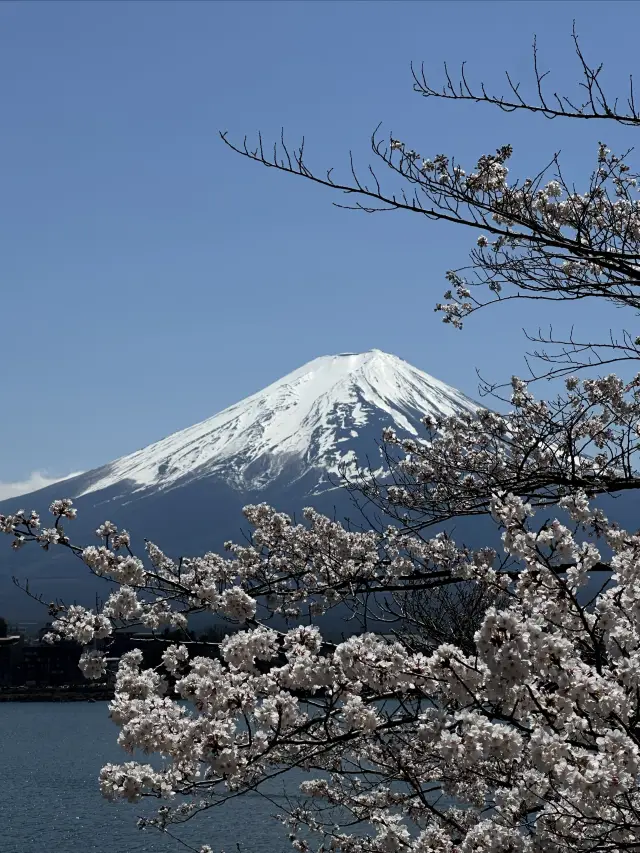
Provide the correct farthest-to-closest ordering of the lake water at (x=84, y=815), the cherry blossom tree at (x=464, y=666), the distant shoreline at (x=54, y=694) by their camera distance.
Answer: the distant shoreline at (x=54, y=694)
the lake water at (x=84, y=815)
the cherry blossom tree at (x=464, y=666)

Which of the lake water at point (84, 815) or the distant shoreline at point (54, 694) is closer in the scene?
the lake water at point (84, 815)

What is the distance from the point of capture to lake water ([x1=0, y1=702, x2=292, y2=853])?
27.7 meters

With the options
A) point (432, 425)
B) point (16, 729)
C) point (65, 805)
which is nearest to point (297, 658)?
point (432, 425)

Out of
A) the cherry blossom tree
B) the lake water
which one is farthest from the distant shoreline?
the cherry blossom tree

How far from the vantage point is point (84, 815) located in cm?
3453

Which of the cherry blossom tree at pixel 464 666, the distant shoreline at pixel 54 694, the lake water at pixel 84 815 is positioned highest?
the cherry blossom tree at pixel 464 666

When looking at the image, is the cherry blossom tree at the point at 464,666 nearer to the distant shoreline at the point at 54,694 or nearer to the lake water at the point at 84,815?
the lake water at the point at 84,815

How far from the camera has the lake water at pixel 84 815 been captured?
90.7ft

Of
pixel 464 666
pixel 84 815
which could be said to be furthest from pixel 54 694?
pixel 464 666

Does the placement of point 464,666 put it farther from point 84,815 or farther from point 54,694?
point 54,694

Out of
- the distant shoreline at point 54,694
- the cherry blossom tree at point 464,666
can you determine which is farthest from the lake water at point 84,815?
the distant shoreline at point 54,694

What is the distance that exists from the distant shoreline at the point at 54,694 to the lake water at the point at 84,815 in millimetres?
38139

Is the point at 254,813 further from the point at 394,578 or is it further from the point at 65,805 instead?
the point at 394,578

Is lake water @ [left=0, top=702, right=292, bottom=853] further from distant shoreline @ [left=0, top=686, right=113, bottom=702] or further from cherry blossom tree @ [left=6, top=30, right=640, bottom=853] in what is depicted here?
distant shoreline @ [left=0, top=686, right=113, bottom=702]
